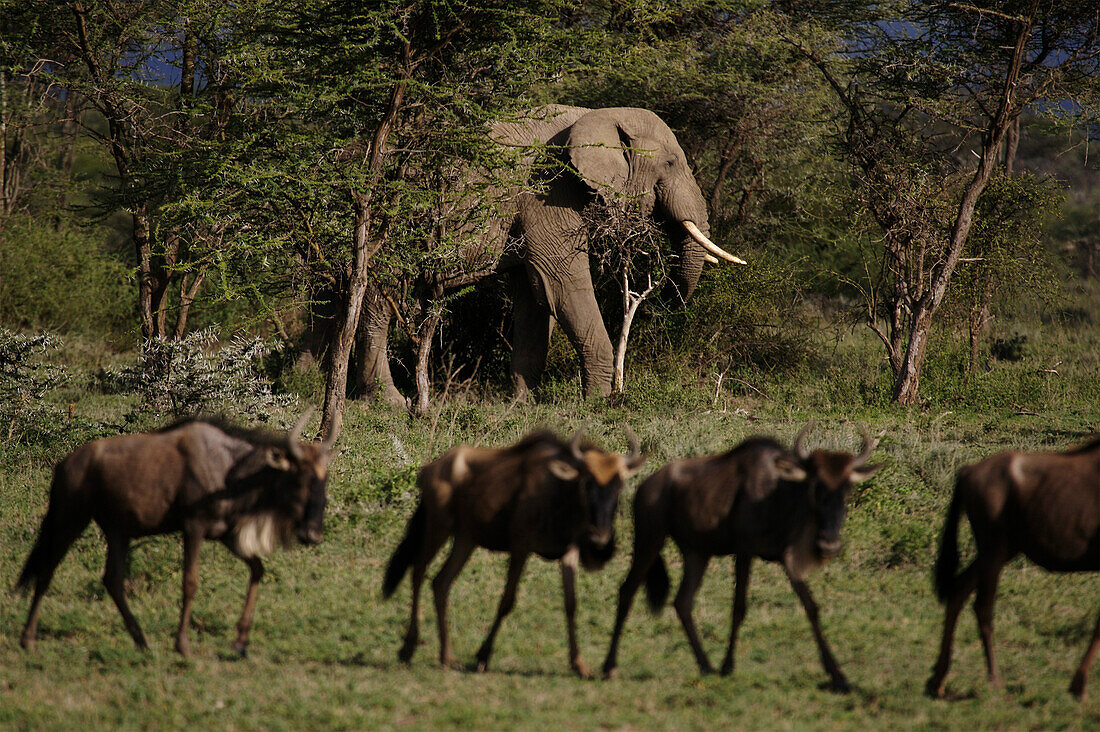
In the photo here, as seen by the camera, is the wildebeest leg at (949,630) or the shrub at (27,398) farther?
the shrub at (27,398)

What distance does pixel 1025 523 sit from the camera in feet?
19.2

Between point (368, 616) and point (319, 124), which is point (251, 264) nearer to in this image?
point (319, 124)

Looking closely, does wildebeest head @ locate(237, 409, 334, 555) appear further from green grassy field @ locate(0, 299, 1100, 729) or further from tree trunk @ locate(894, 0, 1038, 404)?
tree trunk @ locate(894, 0, 1038, 404)

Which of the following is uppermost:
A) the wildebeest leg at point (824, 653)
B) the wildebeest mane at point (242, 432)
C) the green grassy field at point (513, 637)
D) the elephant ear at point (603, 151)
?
the elephant ear at point (603, 151)

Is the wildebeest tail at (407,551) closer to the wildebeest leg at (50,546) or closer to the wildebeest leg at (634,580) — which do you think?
the wildebeest leg at (634,580)

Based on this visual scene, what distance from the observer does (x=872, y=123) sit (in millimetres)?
15602

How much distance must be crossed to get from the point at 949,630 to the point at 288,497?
3966 millimetres

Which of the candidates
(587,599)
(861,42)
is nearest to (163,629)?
(587,599)

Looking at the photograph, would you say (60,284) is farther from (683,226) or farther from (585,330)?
(683,226)

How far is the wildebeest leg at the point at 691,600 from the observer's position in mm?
6156

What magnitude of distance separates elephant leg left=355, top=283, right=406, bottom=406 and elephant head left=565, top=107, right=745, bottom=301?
3.37 metres

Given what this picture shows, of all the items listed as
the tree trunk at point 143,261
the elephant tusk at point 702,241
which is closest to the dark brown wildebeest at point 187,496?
the tree trunk at point 143,261

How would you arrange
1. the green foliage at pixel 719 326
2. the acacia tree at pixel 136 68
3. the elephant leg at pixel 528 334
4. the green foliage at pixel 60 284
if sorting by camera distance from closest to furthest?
the acacia tree at pixel 136 68, the elephant leg at pixel 528 334, the green foliage at pixel 719 326, the green foliage at pixel 60 284

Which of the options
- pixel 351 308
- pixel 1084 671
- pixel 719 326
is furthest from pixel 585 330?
pixel 1084 671
